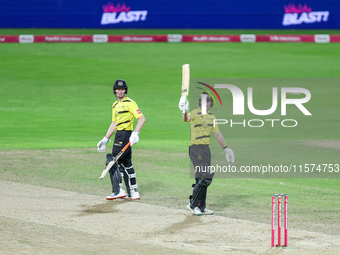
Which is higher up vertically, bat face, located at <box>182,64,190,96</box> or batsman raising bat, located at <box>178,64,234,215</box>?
bat face, located at <box>182,64,190,96</box>

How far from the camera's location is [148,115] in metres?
27.2

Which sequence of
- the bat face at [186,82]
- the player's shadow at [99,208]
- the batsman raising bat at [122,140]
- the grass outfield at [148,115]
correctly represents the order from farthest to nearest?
the grass outfield at [148,115] < the batsman raising bat at [122,140] < the player's shadow at [99,208] < the bat face at [186,82]

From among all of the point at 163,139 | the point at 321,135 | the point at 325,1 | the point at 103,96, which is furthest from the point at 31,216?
the point at 325,1

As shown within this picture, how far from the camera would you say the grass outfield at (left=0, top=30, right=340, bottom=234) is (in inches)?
511

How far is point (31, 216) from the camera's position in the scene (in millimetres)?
10445

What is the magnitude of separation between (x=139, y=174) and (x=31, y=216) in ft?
15.7

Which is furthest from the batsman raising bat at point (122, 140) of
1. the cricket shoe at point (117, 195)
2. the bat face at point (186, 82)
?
the bat face at point (186, 82)

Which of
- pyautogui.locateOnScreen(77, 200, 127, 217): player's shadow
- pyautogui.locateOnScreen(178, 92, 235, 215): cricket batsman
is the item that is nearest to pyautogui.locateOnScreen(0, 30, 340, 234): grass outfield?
pyautogui.locateOnScreen(178, 92, 235, 215): cricket batsman

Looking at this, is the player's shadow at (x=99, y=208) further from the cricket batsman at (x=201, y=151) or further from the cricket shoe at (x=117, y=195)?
the cricket batsman at (x=201, y=151)

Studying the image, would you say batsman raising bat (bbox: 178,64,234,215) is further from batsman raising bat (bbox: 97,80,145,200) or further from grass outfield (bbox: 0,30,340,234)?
batsman raising bat (bbox: 97,80,145,200)

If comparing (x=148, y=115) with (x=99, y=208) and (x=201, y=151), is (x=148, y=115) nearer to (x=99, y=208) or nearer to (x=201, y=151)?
(x=99, y=208)

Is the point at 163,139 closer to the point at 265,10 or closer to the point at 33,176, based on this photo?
the point at 33,176

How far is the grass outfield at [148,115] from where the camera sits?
42.6 feet

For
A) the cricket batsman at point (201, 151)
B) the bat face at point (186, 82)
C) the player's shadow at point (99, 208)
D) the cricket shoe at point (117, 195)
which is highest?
the bat face at point (186, 82)
